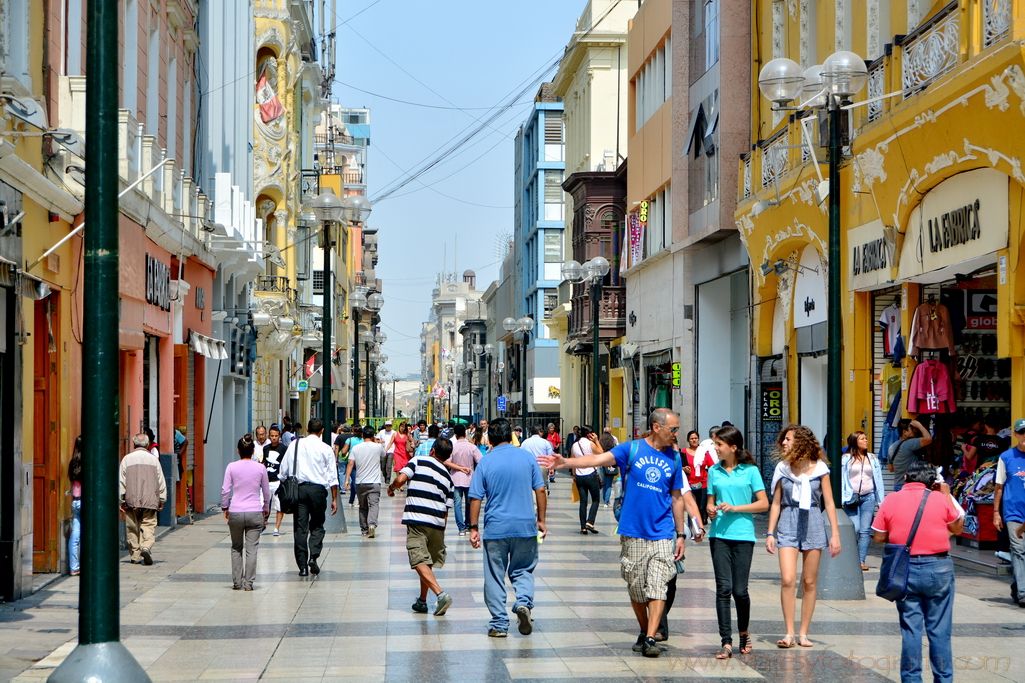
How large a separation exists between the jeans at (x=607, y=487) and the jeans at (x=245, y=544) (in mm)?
14271

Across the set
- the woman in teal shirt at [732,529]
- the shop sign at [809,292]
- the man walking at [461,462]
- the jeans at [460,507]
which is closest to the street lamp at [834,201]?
the woman in teal shirt at [732,529]

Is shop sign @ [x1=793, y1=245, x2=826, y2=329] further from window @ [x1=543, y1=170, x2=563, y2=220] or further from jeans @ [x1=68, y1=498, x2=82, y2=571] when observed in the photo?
window @ [x1=543, y1=170, x2=563, y2=220]

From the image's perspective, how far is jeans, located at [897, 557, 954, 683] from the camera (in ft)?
29.9

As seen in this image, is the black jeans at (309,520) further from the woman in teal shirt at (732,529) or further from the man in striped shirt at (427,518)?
the woman in teal shirt at (732,529)

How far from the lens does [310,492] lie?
686 inches

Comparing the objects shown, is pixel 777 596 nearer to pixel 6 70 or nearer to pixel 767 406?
pixel 6 70

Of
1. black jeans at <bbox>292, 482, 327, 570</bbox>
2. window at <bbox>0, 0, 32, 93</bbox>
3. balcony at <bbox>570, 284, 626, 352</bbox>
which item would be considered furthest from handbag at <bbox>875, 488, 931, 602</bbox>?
balcony at <bbox>570, 284, 626, 352</bbox>

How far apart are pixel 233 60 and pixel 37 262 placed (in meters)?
17.7

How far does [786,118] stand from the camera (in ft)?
86.2

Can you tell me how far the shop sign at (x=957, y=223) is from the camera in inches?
702

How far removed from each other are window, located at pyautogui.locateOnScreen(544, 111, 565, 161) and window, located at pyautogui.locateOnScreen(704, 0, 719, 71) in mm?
42193

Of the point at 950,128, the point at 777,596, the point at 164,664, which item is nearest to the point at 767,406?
the point at 950,128

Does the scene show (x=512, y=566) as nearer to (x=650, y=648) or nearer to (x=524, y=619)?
(x=524, y=619)

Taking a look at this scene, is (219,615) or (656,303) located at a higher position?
(656,303)
